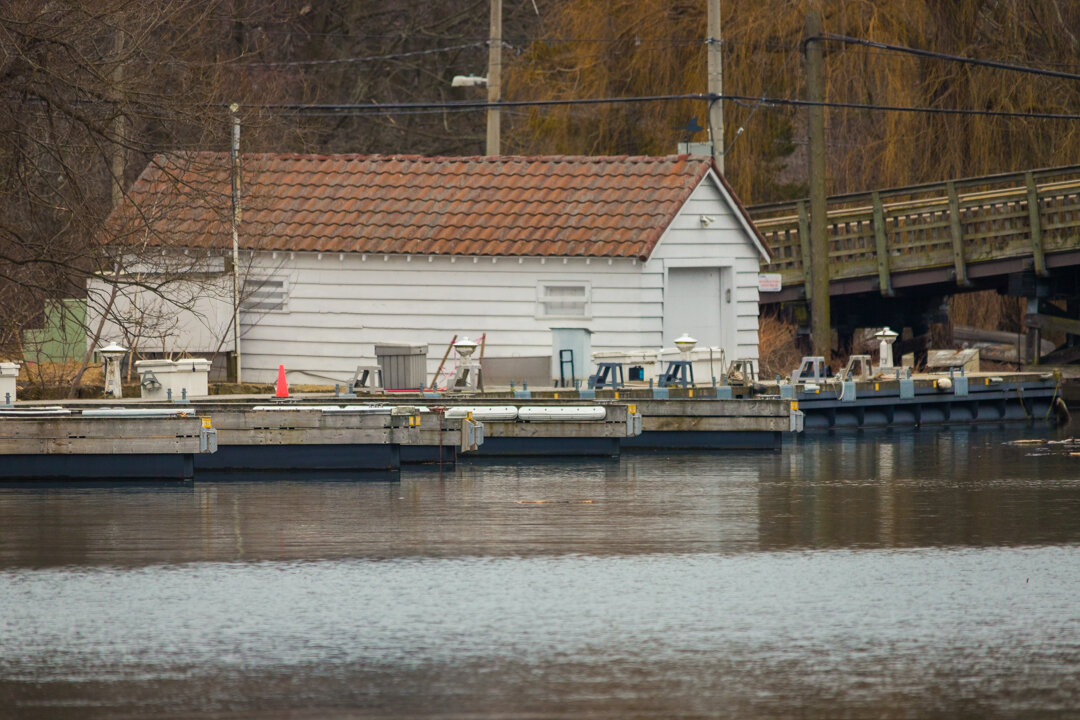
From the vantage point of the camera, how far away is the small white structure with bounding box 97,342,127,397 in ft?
93.7

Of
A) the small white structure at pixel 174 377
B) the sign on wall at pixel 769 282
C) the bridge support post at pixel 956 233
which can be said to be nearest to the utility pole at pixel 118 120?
A: the small white structure at pixel 174 377

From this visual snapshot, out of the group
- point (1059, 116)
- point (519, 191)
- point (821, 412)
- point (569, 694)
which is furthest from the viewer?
point (1059, 116)

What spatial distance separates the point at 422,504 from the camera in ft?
62.9

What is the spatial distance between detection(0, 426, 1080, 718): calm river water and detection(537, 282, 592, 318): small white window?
10.9m

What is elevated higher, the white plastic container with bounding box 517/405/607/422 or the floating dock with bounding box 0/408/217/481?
the white plastic container with bounding box 517/405/607/422

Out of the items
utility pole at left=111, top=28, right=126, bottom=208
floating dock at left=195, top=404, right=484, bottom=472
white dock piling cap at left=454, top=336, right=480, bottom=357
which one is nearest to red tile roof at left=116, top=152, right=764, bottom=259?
utility pole at left=111, top=28, right=126, bottom=208

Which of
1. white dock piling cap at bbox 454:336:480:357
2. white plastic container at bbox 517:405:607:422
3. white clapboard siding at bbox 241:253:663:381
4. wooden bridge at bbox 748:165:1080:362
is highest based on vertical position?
wooden bridge at bbox 748:165:1080:362

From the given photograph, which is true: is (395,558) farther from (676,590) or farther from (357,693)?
(357,693)

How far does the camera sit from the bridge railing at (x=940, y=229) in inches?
1412

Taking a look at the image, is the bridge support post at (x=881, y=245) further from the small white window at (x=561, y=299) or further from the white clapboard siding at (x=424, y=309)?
the small white window at (x=561, y=299)

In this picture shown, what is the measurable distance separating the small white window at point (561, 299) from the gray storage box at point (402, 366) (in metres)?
3.17

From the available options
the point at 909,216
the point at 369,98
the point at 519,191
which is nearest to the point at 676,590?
the point at 519,191

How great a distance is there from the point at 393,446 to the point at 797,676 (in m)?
12.4

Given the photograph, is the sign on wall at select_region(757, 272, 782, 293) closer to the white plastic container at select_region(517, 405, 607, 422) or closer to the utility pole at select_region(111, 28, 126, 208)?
the white plastic container at select_region(517, 405, 607, 422)
